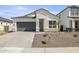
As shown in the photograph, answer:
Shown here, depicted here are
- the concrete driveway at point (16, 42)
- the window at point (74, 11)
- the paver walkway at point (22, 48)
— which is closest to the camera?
the paver walkway at point (22, 48)

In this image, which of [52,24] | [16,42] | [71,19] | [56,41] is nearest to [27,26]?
[52,24]

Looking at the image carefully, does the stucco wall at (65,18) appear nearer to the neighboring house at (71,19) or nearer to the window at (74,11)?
the neighboring house at (71,19)

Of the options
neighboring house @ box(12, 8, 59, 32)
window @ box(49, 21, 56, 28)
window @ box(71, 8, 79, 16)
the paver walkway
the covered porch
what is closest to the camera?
the paver walkway

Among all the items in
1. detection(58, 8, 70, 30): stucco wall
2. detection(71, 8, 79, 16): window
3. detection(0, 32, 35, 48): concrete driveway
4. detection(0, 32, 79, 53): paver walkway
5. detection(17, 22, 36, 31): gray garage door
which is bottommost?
detection(0, 32, 79, 53): paver walkway

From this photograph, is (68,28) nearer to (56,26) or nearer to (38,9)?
(56,26)

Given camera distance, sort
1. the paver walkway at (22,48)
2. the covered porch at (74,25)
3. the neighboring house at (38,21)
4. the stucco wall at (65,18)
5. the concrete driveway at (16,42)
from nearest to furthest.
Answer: the paver walkway at (22,48)
the concrete driveway at (16,42)
the covered porch at (74,25)
the neighboring house at (38,21)
the stucco wall at (65,18)

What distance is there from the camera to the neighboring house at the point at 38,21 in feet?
96.3

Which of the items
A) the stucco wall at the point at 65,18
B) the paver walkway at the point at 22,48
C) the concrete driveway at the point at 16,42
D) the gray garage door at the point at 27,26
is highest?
Answer: the stucco wall at the point at 65,18

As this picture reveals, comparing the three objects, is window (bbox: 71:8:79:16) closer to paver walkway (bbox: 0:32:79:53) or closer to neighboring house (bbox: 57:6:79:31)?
neighboring house (bbox: 57:6:79:31)

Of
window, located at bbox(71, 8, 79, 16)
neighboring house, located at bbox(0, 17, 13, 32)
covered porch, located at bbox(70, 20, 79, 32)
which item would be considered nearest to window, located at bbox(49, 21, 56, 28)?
covered porch, located at bbox(70, 20, 79, 32)

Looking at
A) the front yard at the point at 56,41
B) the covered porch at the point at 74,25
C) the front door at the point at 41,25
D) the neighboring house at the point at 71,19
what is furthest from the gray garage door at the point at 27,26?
the front yard at the point at 56,41

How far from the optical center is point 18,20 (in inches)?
1166

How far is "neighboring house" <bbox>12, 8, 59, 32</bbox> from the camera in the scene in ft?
96.3
